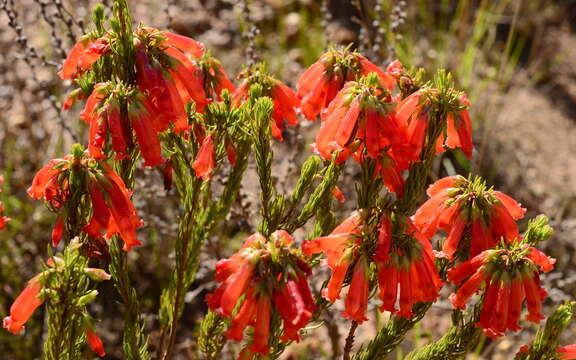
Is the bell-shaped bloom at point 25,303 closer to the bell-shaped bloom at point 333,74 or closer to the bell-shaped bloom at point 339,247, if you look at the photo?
the bell-shaped bloom at point 339,247

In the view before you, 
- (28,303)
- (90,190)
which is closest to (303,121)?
(90,190)

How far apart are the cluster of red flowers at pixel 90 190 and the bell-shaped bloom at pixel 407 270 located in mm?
657

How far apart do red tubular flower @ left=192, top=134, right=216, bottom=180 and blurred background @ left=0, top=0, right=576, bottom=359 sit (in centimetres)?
112

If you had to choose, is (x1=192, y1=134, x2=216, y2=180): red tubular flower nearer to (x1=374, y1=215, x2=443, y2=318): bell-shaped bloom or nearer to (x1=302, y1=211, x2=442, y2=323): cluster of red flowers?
(x1=302, y1=211, x2=442, y2=323): cluster of red flowers

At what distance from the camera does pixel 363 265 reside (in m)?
1.71

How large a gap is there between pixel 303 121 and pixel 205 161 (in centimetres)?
173

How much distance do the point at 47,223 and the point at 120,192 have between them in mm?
2558

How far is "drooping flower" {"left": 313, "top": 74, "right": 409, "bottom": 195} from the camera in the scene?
1.74 m

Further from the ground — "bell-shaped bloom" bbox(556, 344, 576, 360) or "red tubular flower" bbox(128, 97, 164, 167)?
"red tubular flower" bbox(128, 97, 164, 167)

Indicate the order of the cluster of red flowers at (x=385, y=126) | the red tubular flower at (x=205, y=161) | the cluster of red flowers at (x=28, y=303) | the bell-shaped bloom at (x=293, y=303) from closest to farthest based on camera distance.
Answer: the bell-shaped bloom at (x=293, y=303) → the cluster of red flowers at (x=28, y=303) → the cluster of red flowers at (x=385, y=126) → the red tubular flower at (x=205, y=161)

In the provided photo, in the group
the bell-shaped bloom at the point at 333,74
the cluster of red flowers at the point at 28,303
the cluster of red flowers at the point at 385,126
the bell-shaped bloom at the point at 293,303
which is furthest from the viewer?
the bell-shaped bloom at the point at 333,74

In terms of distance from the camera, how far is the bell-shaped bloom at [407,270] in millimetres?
1731

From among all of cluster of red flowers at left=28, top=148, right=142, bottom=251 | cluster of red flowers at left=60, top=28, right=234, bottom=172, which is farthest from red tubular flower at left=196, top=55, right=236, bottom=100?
cluster of red flowers at left=28, top=148, right=142, bottom=251

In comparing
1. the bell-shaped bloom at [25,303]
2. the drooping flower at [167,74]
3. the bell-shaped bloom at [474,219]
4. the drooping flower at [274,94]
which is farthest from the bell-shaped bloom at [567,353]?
the bell-shaped bloom at [25,303]
